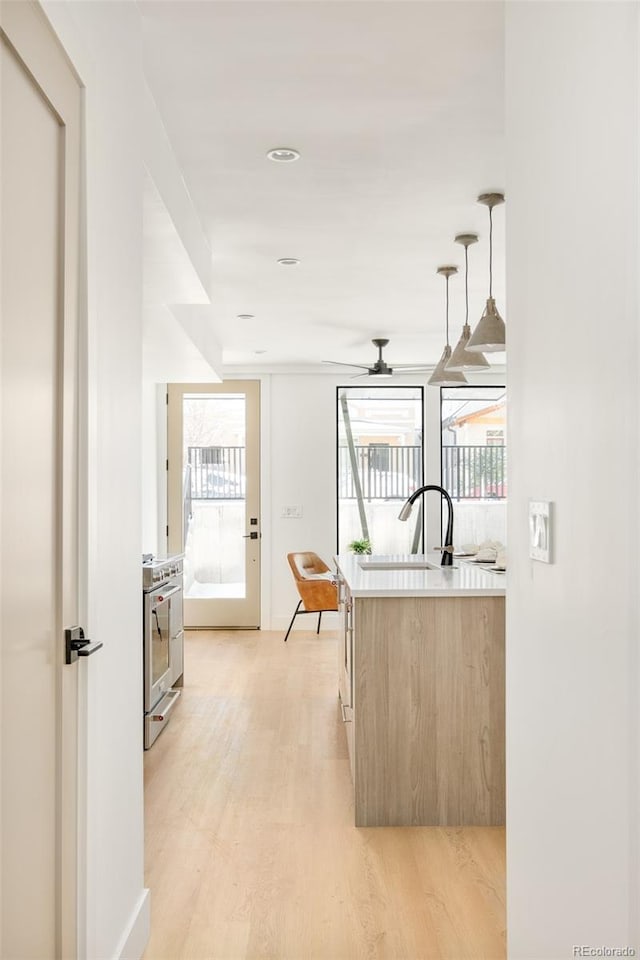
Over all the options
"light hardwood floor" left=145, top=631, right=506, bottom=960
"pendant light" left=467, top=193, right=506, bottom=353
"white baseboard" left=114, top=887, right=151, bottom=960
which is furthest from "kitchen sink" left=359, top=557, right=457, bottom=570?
"white baseboard" left=114, top=887, right=151, bottom=960

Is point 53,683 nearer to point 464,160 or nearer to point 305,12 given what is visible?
point 305,12

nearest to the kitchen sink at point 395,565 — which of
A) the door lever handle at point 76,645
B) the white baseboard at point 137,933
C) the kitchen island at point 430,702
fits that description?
the kitchen island at point 430,702

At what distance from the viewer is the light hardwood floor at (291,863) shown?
6.96 feet

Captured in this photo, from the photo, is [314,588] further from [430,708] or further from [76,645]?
[76,645]

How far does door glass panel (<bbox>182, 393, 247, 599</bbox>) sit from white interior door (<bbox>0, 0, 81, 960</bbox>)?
5.81 m

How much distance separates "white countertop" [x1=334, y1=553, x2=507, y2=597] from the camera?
2973 mm

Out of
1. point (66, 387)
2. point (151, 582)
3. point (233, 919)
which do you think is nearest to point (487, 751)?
point (233, 919)

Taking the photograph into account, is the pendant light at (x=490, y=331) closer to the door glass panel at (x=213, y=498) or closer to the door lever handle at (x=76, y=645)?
the door lever handle at (x=76, y=645)

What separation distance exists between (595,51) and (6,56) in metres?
0.94

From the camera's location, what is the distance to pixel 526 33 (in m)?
1.59

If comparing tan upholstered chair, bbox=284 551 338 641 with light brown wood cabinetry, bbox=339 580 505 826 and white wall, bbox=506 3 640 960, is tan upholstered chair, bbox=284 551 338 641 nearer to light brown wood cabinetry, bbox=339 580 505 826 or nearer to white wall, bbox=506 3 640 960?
light brown wood cabinetry, bbox=339 580 505 826

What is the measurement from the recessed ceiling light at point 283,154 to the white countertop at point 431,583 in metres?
1.68

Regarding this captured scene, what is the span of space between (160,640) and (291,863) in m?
Result: 1.94

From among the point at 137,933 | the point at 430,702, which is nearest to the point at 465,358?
A: the point at 430,702
